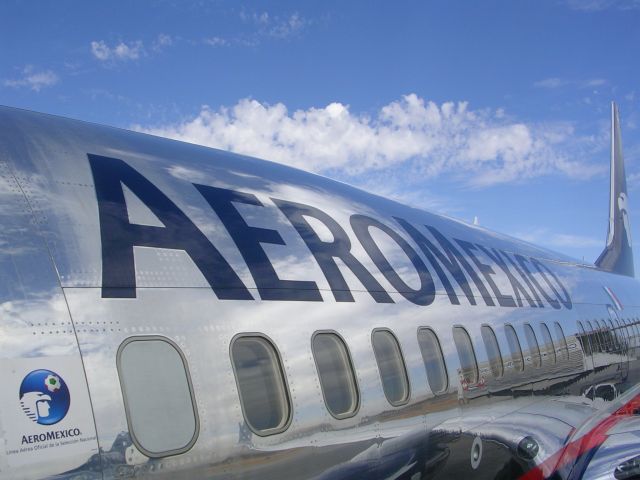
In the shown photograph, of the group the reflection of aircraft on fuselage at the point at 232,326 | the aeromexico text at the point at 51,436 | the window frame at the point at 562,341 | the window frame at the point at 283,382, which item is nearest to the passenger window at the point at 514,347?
the reflection of aircraft on fuselage at the point at 232,326

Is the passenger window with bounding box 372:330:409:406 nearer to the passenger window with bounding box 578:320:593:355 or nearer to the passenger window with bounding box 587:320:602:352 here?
the passenger window with bounding box 578:320:593:355

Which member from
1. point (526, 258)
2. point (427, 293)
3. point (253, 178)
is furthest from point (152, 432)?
point (526, 258)

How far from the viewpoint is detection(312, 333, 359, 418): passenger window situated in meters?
5.39

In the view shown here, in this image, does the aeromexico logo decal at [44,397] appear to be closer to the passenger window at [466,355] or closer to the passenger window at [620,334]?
the passenger window at [466,355]

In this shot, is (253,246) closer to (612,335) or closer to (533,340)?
(533,340)

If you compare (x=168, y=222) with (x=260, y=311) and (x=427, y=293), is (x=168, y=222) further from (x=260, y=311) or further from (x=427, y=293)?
(x=427, y=293)

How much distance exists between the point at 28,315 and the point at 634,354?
18.1 m

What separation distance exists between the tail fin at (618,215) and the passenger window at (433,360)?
22.1 m

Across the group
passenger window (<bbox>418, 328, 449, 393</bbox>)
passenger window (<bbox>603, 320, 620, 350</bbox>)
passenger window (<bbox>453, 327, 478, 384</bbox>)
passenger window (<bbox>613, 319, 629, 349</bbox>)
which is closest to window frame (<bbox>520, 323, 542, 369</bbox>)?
passenger window (<bbox>453, 327, 478, 384</bbox>)

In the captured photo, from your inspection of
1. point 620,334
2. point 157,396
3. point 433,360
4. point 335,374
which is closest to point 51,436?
point 157,396

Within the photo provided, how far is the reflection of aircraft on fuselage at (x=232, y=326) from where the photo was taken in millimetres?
3828

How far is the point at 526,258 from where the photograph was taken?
44.9 ft

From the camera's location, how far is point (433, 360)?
7.22 m

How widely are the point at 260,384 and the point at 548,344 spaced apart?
7.88 m
